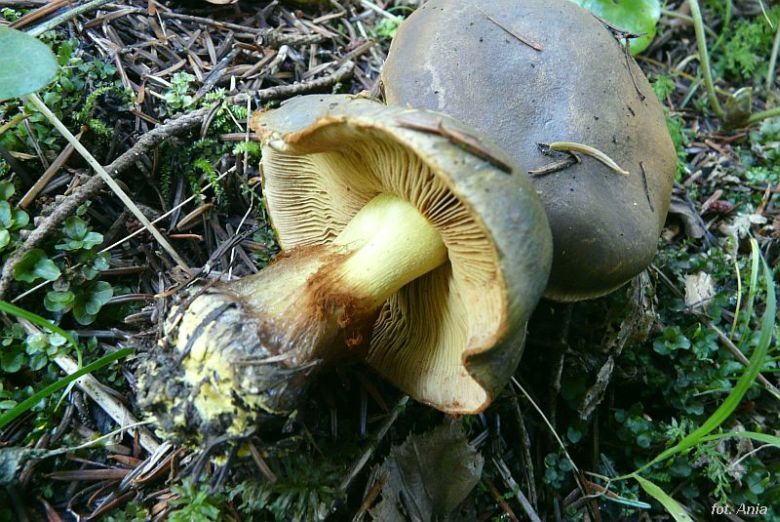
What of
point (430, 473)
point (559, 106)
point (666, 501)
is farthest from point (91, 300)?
point (666, 501)

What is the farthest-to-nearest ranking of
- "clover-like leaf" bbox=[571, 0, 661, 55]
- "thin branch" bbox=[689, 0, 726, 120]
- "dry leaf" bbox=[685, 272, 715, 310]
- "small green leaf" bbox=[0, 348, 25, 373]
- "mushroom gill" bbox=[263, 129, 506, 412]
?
1. "thin branch" bbox=[689, 0, 726, 120]
2. "clover-like leaf" bbox=[571, 0, 661, 55]
3. "dry leaf" bbox=[685, 272, 715, 310]
4. "small green leaf" bbox=[0, 348, 25, 373]
5. "mushroom gill" bbox=[263, 129, 506, 412]

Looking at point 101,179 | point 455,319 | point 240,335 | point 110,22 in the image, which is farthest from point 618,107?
point 110,22

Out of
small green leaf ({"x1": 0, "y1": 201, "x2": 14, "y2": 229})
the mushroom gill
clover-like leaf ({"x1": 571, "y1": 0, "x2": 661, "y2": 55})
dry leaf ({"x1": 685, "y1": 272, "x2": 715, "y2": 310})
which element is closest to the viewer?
the mushroom gill

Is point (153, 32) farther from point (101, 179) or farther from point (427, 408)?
point (427, 408)

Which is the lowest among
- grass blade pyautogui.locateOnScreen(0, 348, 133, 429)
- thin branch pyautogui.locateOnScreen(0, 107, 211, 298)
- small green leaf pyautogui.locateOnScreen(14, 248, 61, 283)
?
grass blade pyautogui.locateOnScreen(0, 348, 133, 429)

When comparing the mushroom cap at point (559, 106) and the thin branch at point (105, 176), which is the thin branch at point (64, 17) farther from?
the mushroom cap at point (559, 106)

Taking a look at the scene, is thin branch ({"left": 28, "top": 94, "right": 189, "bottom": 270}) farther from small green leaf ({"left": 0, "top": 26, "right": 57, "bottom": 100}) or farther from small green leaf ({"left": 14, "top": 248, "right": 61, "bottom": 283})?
small green leaf ({"left": 14, "top": 248, "right": 61, "bottom": 283})

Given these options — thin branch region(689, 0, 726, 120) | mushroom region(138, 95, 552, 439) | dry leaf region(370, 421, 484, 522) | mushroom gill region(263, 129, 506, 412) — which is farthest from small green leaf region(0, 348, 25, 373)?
thin branch region(689, 0, 726, 120)
